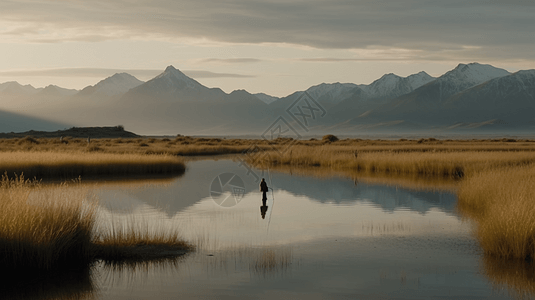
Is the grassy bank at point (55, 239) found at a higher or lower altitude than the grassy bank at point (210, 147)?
lower

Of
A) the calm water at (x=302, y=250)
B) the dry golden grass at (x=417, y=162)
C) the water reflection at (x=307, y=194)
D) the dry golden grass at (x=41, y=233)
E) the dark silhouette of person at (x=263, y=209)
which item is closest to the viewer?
the calm water at (x=302, y=250)

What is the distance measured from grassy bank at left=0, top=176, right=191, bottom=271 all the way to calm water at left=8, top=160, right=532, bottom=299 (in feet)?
2.19

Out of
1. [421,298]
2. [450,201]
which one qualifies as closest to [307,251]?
[421,298]

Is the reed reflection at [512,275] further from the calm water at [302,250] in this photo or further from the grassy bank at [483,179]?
the grassy bank at [483,179]

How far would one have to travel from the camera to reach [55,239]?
41.8 ft

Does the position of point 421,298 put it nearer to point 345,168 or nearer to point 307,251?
point 307,251

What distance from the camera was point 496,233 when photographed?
14398mm

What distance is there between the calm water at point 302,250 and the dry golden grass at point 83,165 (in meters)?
9.60

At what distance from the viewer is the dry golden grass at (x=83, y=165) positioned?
3434 centimetres

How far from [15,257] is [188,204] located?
→ 10892mm

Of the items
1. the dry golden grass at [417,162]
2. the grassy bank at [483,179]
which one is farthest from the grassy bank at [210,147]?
the grassy bank at [483,179]

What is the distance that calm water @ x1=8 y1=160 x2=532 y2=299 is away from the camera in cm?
1156

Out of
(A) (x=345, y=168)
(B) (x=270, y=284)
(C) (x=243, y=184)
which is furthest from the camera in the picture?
(A) (x=345, y=168)

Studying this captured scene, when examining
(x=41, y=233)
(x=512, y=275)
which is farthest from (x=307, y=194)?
(x=41, y=233)
